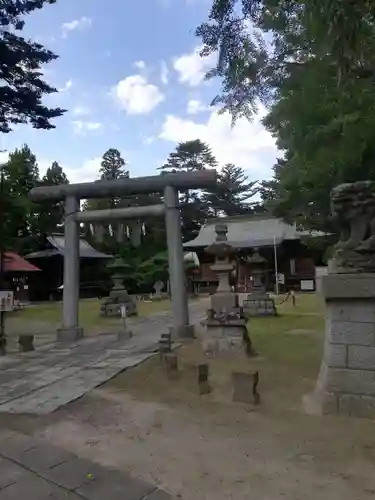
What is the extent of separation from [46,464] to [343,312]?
2985 mm

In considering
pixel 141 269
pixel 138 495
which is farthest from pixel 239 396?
pixel 141 269

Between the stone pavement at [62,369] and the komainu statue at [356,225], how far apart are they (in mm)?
3400

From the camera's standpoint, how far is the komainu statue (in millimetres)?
4254

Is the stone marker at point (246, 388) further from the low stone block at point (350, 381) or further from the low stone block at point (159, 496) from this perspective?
the low stone block at point (159, 496)

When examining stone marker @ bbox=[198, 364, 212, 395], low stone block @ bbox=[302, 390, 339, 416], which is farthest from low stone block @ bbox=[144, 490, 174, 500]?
stone marker @ bbox=[198, 364, 212, 395]

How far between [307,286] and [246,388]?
21.9 m

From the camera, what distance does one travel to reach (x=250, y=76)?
7.00 m

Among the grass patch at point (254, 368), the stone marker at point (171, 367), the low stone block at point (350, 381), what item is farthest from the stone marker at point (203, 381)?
the low stone block at point (350, 381)

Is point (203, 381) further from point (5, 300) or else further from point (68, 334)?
point (68, 334)

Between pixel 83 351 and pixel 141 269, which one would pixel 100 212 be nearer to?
pixel 83 351

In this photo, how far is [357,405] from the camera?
13.7 ft

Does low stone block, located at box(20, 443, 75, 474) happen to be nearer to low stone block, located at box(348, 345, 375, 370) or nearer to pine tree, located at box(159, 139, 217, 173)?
low stone block, located at box(348, 345, 375, 370)

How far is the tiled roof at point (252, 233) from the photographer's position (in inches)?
1079

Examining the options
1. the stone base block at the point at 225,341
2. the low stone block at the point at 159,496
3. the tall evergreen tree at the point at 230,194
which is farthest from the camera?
the tall evergreen tree at the point at 230,194
